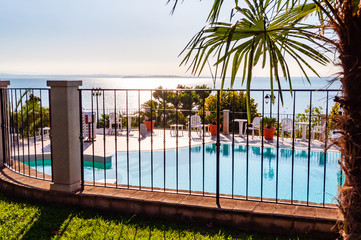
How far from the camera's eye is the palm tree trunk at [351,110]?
1.97 metres

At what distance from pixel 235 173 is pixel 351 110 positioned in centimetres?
677

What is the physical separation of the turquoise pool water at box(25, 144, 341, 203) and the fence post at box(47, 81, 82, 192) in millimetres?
2161

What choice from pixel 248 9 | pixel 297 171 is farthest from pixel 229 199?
pixel 297 171

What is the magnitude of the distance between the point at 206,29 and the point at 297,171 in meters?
7.34

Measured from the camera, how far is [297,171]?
8.93 metres

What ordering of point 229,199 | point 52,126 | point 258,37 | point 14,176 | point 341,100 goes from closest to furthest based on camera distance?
point 341,100, point 258,37, point 229,199, point 52,126, point 14,176

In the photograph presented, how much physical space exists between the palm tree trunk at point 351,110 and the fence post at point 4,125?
15.7ft

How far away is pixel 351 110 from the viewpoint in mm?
2014

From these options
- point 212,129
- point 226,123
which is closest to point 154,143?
point 212,129

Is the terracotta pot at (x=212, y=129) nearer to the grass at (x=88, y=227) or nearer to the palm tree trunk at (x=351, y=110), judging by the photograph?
the grass at (x=88, y=227)

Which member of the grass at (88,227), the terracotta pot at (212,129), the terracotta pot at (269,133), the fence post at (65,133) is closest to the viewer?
the grass at (88,227)

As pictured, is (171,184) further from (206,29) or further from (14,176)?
(206,29)

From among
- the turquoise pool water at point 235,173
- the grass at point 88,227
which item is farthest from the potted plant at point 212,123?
the grass at point 88,227

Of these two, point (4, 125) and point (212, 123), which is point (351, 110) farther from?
point (212, 123)
